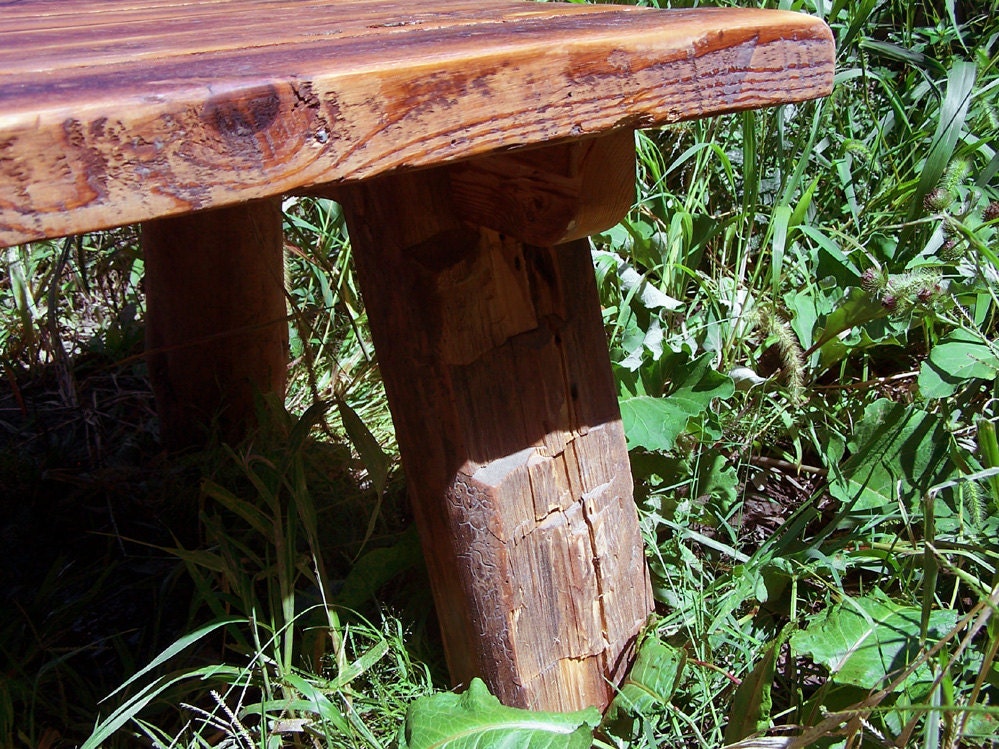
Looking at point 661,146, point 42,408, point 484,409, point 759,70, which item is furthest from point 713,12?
point 42,408

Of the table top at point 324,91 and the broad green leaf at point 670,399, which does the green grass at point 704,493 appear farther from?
the table top at point 324,91

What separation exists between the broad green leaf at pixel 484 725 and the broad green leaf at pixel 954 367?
2.51ft

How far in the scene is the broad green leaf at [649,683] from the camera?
3.94ft

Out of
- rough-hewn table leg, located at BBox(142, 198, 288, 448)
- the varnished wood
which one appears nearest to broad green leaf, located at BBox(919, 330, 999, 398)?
the varnished wood

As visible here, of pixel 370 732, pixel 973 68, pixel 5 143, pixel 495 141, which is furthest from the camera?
pixel 973 68

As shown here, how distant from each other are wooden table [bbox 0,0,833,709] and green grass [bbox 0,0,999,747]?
187 mm

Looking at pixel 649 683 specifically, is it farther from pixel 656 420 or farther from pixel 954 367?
pixel 954 367

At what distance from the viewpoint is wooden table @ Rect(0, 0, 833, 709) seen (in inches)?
22.3

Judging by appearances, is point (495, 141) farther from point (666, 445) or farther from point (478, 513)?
point (666, 445)

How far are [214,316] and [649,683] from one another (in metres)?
1.12

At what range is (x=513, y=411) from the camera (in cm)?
112

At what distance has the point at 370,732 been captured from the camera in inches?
49.4

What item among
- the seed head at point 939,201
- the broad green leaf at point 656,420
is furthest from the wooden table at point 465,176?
the seed head at point 939,201

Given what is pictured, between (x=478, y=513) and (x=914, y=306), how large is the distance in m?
0.79
